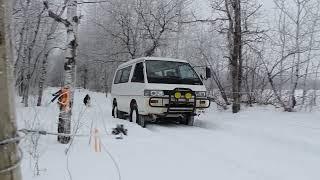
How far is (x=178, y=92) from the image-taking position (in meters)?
11.4

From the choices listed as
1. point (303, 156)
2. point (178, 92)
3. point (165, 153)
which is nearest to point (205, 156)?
point (165, 153)

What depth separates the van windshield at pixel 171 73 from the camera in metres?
11.7

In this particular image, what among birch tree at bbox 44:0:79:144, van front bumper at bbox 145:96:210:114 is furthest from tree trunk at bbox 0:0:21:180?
van front bumper at bbox 145:96:210:114

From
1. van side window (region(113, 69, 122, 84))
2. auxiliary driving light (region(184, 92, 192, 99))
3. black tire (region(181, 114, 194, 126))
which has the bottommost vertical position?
black tire (region(181, 114, 194, 126))

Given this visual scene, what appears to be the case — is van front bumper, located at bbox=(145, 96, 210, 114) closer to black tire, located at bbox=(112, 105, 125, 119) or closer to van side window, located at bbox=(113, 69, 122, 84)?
black tire, located at bbox=(112, 105, 125, 119)

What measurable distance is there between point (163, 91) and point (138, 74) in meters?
1.35

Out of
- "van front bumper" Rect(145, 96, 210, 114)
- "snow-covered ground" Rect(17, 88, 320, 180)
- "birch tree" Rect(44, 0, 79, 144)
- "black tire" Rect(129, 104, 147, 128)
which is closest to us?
"snow-covered ground" Rect(17, 88, 320, 180)

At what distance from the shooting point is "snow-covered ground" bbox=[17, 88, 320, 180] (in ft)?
18.8

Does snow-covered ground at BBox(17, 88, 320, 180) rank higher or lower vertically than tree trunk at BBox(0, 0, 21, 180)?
lower

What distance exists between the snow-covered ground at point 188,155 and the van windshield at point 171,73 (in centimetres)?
173

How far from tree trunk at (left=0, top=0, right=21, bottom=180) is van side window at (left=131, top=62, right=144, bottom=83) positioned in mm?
10046

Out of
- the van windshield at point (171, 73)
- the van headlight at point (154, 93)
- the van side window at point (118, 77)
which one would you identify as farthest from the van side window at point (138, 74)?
the van side window at point (118, 77)

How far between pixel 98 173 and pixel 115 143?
250cm

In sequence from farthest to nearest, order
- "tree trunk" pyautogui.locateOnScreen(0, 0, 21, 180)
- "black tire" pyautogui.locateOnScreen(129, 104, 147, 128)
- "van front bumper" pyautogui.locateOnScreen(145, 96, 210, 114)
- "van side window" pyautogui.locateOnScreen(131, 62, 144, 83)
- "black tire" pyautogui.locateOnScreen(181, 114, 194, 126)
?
"black tire" pyautogui.locateOnScreen(181, 114, 194, 126)
"van side window" pyautogui.locateOnScreen(131, 62, 144, 83)
"black tire" pyautogui.locateOnScreen(129, 104, 147, 128)
"van front bumper" pyautogui.locateOnScreen(145, 96, 210, 114)
"tree trunk" pyautogui.locateOnScreen(0, 0, 21, 180)
